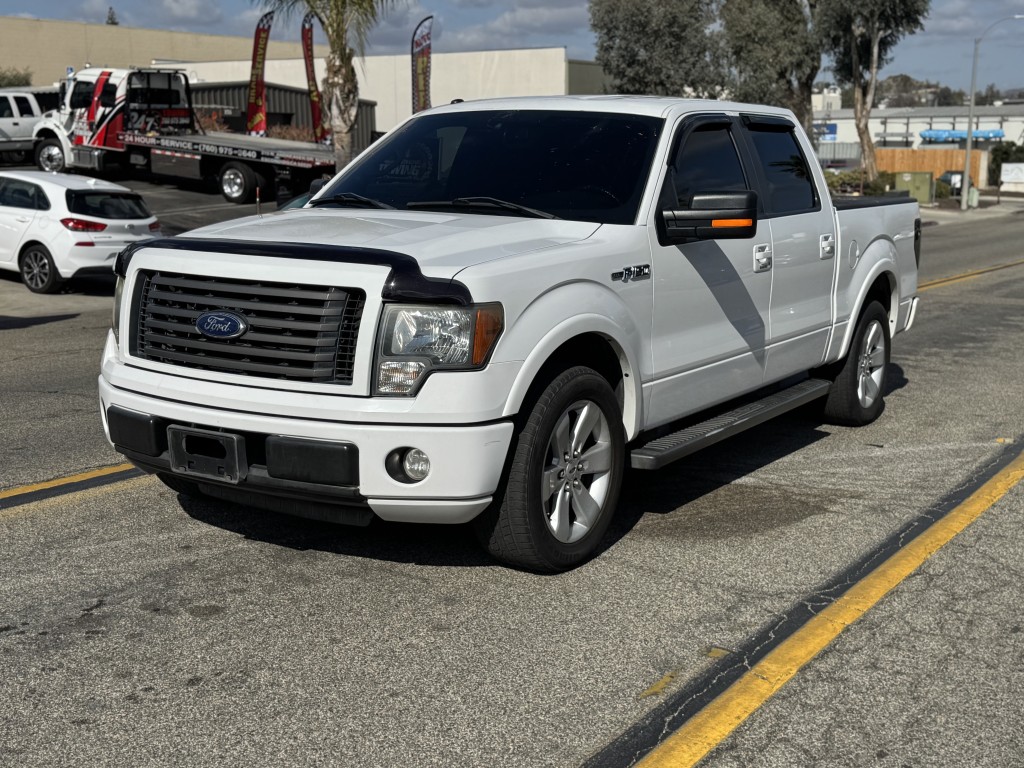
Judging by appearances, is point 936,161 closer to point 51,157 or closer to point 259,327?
point 51,157

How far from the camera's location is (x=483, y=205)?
18.3 ft

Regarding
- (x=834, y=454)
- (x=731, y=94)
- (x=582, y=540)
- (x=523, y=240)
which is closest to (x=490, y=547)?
(x=582, y=540)

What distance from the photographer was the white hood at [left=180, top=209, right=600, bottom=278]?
4.62m

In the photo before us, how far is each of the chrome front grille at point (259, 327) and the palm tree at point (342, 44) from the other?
642 inches

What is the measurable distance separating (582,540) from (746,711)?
1377 millimetres

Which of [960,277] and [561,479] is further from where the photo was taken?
[960,277]

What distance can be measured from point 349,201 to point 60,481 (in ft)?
6.89

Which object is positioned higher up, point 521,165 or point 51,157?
point 51,157

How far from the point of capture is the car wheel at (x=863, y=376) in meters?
7.61

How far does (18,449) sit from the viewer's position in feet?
23.0

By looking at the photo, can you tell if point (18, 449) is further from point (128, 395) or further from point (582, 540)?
point (582, 540)

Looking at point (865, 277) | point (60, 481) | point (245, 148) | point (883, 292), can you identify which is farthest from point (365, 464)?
point (245, 148)

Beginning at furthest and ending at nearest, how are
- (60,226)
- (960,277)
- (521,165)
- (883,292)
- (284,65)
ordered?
(284,65) < (960,277) < (60,226) < (883,292) < (521,165)

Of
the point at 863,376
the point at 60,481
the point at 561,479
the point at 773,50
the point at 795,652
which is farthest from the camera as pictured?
the point at 773,50
